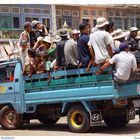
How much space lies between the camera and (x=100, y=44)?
33.2ft

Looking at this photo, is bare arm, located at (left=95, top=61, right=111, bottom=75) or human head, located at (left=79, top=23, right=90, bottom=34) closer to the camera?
bare arm, located at (left=95, top=61, right=111, bottom=75)

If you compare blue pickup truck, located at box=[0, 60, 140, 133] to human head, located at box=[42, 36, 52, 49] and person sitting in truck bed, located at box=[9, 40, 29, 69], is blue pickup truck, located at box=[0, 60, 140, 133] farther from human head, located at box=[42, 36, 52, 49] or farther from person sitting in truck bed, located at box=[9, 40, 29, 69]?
human head, located at box=[42, 36, 52, 49]

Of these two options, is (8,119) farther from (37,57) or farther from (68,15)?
(68,15)

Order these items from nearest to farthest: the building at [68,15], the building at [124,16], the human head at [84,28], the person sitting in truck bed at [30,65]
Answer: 1. the human head at [84,28]
2. the person sitting in truck bed at [30,65]
3. the building at [68,15]
4. the building at [124,16]

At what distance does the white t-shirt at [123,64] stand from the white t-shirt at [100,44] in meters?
0.19

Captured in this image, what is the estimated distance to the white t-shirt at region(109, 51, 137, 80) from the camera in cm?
995

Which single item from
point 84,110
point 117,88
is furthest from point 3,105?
point 117,88

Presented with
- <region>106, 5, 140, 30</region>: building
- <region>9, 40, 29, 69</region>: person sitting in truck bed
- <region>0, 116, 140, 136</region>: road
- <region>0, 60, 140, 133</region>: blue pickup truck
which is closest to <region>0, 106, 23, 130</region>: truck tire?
<region>0, 60, 140, 133</region>: blue pickup truck

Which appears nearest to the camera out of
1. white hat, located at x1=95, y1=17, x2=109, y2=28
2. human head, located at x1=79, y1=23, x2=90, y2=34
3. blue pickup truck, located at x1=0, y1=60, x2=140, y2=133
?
blue pickup truck, located at x1=0, y1=60, x2=140, y2=133

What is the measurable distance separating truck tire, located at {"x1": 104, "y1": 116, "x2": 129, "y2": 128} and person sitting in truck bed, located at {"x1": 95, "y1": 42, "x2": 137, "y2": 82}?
1834 millimetres

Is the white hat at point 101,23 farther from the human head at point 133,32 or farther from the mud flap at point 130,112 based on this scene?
the mud flap at point 130,112

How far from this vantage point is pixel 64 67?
425 inches

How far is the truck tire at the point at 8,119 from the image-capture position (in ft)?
39.3

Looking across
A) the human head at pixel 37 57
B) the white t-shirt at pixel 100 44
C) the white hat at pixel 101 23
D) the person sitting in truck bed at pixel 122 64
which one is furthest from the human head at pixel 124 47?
the human head at pixel 37 57
